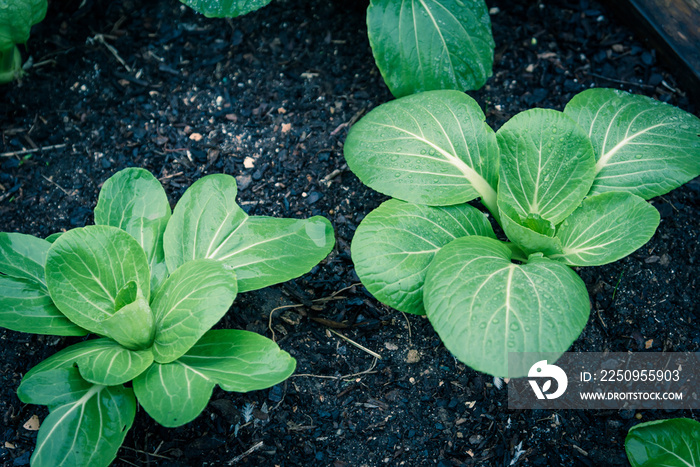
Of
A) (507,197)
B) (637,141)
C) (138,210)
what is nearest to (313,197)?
(138,210)

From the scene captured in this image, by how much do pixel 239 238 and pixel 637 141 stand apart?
63.7 inches

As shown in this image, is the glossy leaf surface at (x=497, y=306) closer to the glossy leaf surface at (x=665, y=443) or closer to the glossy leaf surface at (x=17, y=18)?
the glossy leaf surface at (x=665, y=443)

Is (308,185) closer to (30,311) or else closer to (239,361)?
(239,361)

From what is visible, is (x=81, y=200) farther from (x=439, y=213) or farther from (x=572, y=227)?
(x=572, y=227)

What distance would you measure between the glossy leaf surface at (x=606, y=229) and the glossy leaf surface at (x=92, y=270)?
62.6 inches

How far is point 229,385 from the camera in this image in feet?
5.53

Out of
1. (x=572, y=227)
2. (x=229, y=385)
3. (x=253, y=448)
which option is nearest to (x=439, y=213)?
(x=572, y=227)

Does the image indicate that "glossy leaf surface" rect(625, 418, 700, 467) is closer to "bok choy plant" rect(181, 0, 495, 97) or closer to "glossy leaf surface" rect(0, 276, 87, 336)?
"bok choy plant" rect(181, 0, 495, 97)

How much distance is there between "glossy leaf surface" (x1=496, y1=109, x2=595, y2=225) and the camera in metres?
2.00

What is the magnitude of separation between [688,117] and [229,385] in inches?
79.8

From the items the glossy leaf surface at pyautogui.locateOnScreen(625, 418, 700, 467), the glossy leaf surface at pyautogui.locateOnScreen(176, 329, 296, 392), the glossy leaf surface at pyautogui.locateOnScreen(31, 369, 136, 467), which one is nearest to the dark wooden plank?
the glossy leaf surface at pyautogui.locateOnScreen(625, 418, 700, 467)

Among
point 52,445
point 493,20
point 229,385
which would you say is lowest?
point 52,445

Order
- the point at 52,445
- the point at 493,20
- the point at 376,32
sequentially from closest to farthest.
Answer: the point at 52,445 < the point at 376,32 < the point at 493,20

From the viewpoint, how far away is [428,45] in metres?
2.36
